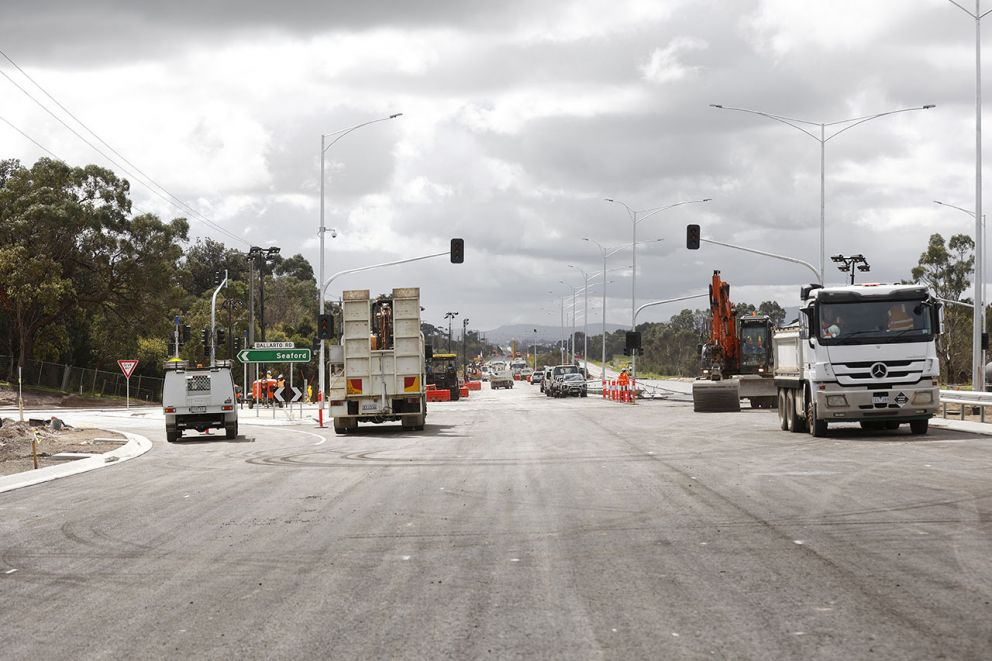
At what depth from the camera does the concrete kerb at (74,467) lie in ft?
58.8

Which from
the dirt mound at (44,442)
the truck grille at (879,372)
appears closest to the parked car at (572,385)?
the dirt mound at (44,442)

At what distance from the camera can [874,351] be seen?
23.3 metres

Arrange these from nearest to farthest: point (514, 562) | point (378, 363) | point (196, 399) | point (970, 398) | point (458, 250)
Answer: point (514, 562) → point (970, 398) → point (196, 399) → point (378, 363) → point (458, 250)

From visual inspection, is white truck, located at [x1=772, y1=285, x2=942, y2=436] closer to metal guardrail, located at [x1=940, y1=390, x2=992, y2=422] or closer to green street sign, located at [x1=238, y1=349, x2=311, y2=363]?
metal guardrail, located at [x1=940, y1=390, x2=992, y2=422]

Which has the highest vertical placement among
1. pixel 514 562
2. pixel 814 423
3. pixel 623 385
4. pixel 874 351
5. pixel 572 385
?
pixel 874 351

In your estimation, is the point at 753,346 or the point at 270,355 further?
the point at 753,346

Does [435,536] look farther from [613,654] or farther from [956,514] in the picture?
[956,514]

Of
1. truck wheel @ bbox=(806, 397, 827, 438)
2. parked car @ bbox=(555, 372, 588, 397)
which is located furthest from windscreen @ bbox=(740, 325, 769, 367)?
parked car @ bbox=(555, 372, 588, 397)

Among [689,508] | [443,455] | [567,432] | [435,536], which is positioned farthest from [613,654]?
[567,432]

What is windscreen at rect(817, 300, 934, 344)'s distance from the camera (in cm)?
2320

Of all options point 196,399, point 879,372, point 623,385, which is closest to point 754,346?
point 623,385

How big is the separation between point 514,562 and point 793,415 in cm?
1818

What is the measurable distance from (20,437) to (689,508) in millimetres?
20082

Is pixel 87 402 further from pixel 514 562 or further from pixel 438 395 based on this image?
pixel 514 562
